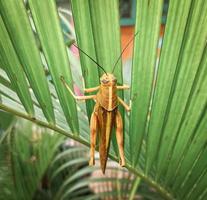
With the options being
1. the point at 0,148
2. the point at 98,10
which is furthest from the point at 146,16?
the point at 0,148

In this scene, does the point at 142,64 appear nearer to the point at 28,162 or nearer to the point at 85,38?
the point at 85,38

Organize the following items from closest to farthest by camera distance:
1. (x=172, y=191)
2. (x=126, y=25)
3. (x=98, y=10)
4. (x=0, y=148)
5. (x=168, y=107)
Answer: (x=98, y=10) → (x=168, y=107) → (x=172, y=191) → (x=0, y=148) → (x=126, y=25)

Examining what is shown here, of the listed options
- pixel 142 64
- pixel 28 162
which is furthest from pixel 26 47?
pixel 28 162

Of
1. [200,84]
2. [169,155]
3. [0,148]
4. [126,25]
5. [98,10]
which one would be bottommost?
[126,25]

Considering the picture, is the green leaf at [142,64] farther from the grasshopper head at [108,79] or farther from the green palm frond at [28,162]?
the green palm frond at [28,162]

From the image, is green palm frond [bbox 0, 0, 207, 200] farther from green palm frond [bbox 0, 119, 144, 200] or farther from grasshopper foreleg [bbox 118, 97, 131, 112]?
green palm frond [bbox 0, 119, 144, 200]

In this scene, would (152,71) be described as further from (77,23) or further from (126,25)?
(126,25)

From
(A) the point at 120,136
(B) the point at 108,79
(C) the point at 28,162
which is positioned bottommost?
(C) the point at 28,162
